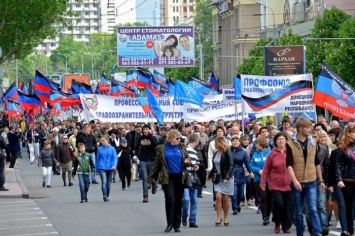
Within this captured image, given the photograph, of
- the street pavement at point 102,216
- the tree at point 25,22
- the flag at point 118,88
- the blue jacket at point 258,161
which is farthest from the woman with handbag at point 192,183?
the flag at point 118,88

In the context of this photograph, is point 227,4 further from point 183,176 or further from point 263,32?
point 183,176

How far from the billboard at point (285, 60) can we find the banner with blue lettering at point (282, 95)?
53.3ft

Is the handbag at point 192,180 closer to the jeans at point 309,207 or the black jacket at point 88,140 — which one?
the jeans at point 309,207

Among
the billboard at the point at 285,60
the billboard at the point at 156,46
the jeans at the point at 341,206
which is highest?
the billboard at the point at 156,46

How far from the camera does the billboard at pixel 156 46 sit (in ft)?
249

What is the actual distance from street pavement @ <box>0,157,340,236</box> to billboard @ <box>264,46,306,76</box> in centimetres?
1589

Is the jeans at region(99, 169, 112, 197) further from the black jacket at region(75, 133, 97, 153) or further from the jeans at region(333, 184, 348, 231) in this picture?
the jeans at region(333, 184, 348, 231)

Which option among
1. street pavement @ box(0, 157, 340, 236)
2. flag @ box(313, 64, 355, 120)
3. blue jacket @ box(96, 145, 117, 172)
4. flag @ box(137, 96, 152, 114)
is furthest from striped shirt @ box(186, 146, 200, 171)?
flag @ box(137, 96, 152, 114)

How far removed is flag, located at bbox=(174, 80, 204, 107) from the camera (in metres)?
37.1

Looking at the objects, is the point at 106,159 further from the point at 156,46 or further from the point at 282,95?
the point at 156,46

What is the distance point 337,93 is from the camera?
79.9ft

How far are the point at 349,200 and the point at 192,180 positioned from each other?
306 centimetres

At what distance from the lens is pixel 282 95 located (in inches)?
1120

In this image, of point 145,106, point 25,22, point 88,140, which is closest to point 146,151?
point 88,140
